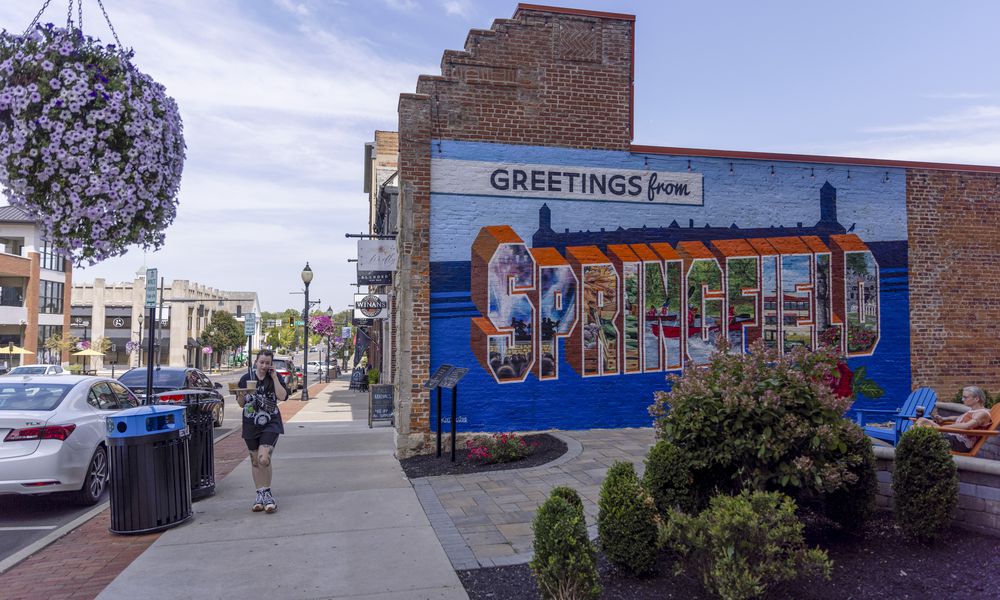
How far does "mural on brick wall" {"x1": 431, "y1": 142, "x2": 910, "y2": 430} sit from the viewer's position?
37.0 feet

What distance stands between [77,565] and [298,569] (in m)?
1.88

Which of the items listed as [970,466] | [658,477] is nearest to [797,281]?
[970,466]

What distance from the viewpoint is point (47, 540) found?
646cm

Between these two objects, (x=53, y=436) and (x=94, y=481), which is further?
(x=94, y=481)

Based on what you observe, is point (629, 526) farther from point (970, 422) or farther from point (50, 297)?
point (50, 297)

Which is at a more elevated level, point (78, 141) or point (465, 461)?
point (78, 141)

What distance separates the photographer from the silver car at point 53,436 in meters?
7.20

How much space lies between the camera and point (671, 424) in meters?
5.38

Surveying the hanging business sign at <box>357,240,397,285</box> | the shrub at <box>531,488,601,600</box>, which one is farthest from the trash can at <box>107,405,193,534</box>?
the hanging business sign at <box>357,240,397,285</box>

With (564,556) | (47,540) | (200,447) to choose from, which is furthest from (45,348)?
(564,556)

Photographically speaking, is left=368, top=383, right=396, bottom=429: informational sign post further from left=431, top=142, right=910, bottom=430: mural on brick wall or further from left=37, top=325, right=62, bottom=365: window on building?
left=37, top=325, right=62, bottom=365: window on building

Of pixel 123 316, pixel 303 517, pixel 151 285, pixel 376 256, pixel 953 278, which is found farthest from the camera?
pixel 123 316

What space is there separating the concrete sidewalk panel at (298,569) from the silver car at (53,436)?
2.11m

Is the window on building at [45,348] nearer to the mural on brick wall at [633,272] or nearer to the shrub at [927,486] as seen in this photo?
the mural on brick wall at [633,272]
